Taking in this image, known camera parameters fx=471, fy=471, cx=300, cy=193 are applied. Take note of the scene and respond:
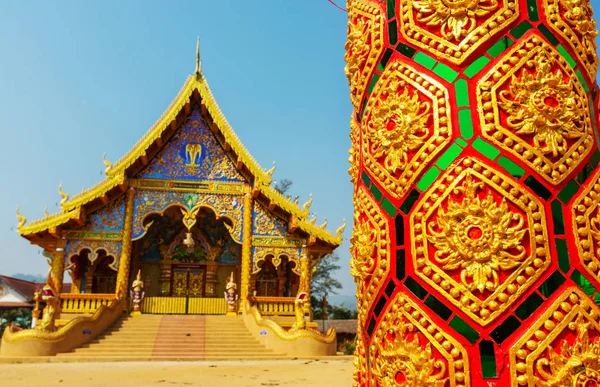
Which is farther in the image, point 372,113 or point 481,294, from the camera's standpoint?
point 372,113

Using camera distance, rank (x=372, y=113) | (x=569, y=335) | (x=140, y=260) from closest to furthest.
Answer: (x=569, y=335) < (x=372, y=113) < (x=140, y=260)

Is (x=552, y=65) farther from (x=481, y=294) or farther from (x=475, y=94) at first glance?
(x=481, y=294)

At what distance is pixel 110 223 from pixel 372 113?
13.9m

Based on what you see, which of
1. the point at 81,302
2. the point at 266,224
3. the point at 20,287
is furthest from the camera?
the point at 20,287

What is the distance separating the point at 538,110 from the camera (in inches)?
42.8

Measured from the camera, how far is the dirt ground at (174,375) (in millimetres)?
6293

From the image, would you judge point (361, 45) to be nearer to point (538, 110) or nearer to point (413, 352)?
point (538, 110)

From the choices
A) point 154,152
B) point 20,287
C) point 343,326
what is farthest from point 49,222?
point 20,287

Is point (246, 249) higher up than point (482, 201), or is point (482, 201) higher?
point (246, 249)

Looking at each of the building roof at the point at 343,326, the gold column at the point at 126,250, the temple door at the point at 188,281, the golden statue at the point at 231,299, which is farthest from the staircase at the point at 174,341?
the building roof at the point at 343,326

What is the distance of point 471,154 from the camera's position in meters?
1.09

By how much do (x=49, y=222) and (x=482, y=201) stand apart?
14.2 meters

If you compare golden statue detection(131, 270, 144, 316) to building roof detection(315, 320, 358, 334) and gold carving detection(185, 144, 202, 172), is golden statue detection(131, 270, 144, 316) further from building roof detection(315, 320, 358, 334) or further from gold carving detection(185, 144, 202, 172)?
building roof detection(315, 320, 358, 334)

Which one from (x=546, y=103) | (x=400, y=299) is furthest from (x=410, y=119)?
(x=400, y=299)
